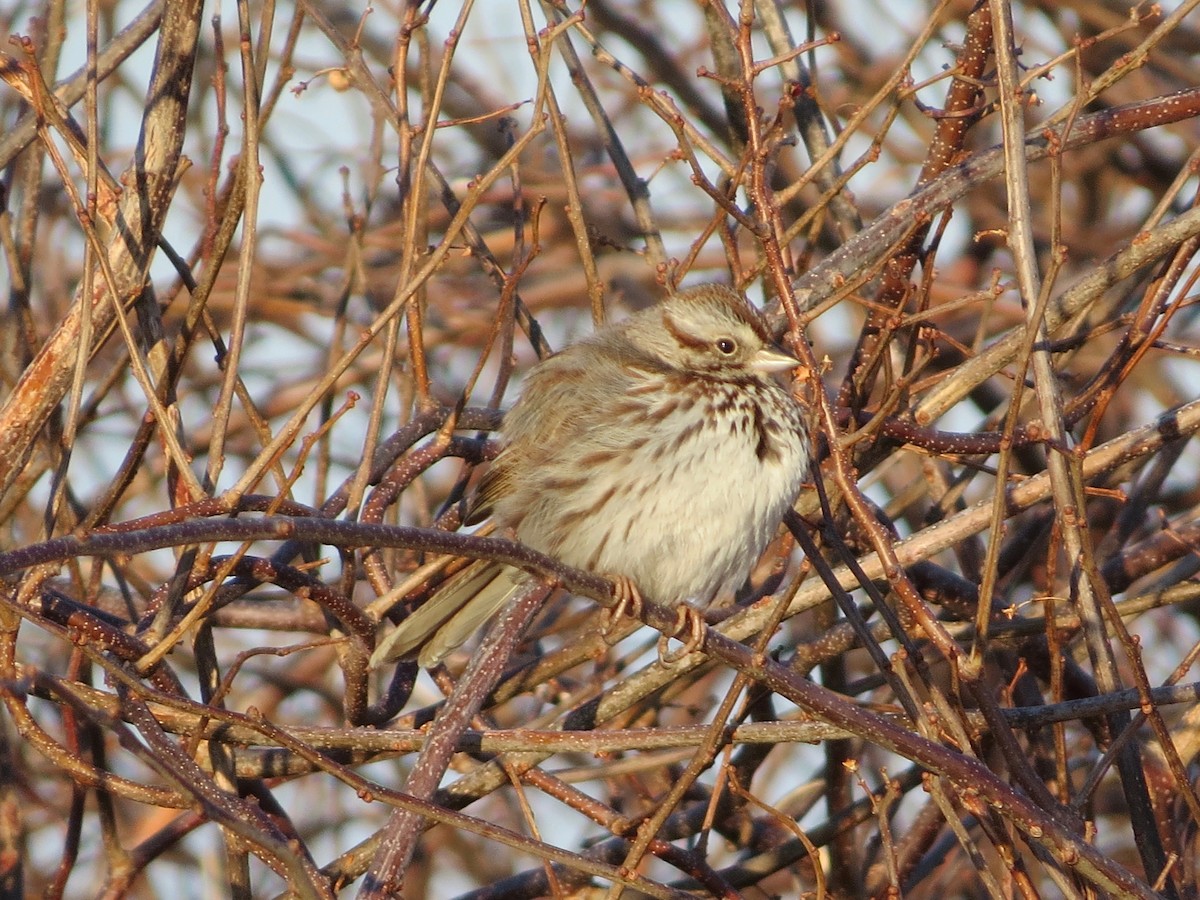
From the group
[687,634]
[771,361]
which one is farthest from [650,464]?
[687,634]

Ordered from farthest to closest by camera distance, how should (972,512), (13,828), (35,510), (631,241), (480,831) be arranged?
(631,241) < (35,510) < (13,828) < (972,512) < (480,831)

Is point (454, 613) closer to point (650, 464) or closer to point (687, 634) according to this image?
point (650, 464)

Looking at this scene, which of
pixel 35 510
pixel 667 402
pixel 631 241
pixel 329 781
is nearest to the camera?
pixel 667 402

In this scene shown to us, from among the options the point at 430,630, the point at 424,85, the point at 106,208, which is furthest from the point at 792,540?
the point at 106,208

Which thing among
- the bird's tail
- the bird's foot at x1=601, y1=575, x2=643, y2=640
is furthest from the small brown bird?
the bird's foot at x1=601, y1=575, x2=643, y2=640

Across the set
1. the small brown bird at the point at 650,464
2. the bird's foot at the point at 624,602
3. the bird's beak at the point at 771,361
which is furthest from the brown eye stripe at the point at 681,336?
the bird's foot at the point at 624,602

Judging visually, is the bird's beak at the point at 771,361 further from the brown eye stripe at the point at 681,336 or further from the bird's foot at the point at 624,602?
the bird's foot at the point at 624,602

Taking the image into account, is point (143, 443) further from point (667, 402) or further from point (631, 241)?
point (631, 241)

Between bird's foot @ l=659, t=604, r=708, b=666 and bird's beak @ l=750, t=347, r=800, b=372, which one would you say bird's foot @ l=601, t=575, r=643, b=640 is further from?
bird's beak @ l=750, t=347, r=800, b=372
